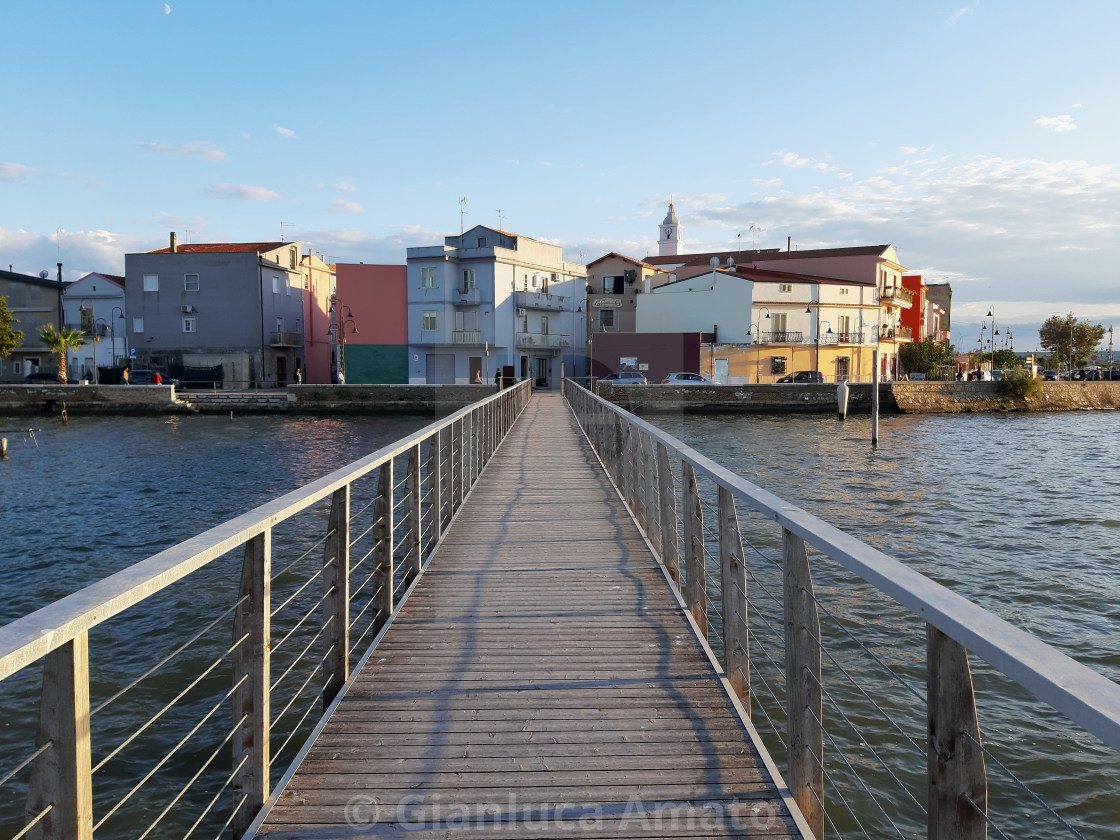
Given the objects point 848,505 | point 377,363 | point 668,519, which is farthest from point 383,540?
point 377,363

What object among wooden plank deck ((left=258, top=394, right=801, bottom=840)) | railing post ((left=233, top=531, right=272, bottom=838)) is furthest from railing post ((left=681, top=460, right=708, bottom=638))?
railing post ((left=233, top=531, right=272, bottom=838))

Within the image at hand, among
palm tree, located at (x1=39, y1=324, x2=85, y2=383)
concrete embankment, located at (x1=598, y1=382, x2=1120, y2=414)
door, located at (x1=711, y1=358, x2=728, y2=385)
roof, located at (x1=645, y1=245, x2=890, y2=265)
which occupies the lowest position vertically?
concrete embankment, located at (x1=598, y1=382, x2=1120, y2=414)

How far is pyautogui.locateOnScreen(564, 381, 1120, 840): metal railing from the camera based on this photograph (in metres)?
1.77

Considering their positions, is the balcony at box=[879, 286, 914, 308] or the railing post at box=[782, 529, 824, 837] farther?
the balcony at box=[879, 286, 914, 308]

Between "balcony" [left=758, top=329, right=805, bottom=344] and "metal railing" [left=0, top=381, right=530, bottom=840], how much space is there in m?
40.0

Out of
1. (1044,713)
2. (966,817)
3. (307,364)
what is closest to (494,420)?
(1044,713)

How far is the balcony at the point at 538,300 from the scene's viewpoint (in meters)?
50.6

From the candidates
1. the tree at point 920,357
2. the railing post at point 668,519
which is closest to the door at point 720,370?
the tree at point 920,357

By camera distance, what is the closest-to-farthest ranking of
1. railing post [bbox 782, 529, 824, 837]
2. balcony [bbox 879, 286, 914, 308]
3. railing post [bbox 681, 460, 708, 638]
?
1. railing post [bbox 782, 529, 824, 837]
2. railing post [bbox 681, 460, 708, 638]
3. balcony [bbox 879, 286, 914, 308]

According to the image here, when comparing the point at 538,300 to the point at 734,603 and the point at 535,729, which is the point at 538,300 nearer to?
the point at 734,603

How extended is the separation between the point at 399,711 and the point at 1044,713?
6.03 m

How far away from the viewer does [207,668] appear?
6.50 m

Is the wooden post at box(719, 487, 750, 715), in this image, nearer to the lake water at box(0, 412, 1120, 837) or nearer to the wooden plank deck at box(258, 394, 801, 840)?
the wooden plank deck at box(258, 394, 801, 840)

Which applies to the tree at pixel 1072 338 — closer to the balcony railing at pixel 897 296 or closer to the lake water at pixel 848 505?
the balcony railing at pixel 897 296
